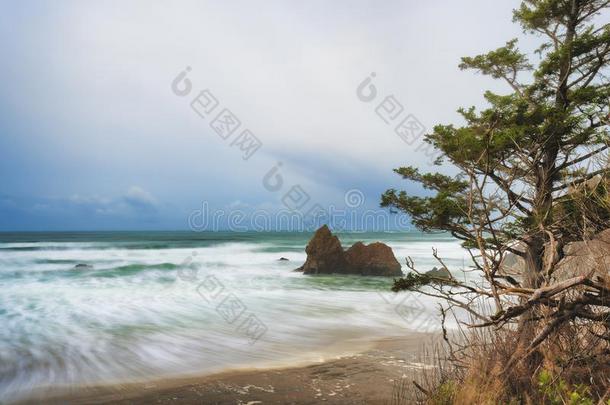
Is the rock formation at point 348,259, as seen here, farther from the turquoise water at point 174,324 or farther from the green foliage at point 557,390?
the green foliage at point 557,390

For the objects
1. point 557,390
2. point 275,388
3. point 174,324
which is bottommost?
point 174,324

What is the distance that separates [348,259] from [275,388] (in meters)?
18.5

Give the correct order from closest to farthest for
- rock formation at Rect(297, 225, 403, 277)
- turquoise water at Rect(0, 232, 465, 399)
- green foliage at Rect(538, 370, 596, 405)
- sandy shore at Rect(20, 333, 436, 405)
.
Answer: green foliage at Rect(538, 370, 596, 405), sandy shore at Rect(20, 333, 436, 405), turquoise water at Rect(0, 232, 465, 399), rock formation at Rect(297, 225, 403, 277)

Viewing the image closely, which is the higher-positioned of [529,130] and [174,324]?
[529,130]

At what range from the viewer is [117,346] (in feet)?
35.1

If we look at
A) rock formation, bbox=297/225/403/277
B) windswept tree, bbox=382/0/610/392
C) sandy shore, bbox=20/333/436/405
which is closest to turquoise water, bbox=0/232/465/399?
sandy shore, bbox=20/333/436/405

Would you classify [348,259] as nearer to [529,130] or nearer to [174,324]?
[174,324]

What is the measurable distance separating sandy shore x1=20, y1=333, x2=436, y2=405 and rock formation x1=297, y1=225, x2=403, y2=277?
52.9 ft

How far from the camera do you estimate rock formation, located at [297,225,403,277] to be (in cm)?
2467

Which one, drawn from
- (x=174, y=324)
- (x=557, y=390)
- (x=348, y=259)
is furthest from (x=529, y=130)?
(x=348, y=259)

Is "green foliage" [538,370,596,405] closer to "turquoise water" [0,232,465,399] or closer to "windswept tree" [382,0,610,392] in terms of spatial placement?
"windswept tree" [382,0,610,392]

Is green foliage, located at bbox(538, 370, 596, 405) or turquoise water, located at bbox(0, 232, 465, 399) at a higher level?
green foliage, located at bbox(538, 370, 596, 405)

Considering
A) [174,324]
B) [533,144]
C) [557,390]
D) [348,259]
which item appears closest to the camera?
[557,390]

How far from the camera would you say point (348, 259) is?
25.2m
